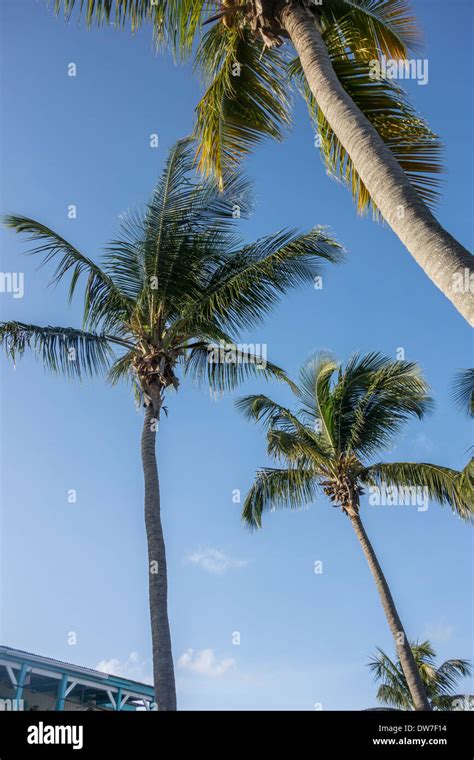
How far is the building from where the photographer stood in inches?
560

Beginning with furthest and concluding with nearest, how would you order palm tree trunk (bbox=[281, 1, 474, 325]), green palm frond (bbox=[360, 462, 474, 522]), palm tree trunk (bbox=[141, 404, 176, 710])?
1. green palm frond (bbox=[360, 462, 474, 522])
2. palm tree trunk (bbox=[141, 404, 176, 710])
3. palm tree trunk (bbox=[281, 1, 474, 325])

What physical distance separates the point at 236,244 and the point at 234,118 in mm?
2385

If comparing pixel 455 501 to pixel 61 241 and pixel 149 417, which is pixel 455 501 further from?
pixel 61 241

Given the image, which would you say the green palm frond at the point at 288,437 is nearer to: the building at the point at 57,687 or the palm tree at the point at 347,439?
the palm tree at the point at 347,439

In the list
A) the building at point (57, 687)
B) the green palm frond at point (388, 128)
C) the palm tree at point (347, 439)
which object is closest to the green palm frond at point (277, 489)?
the palm tree at point (347, 439)

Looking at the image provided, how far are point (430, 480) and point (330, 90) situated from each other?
11.3 meters

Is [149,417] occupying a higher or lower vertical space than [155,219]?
lower

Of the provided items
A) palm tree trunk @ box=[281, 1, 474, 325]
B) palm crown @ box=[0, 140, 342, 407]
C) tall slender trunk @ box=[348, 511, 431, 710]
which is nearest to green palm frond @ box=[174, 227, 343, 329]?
palm crown @ box=[0, 140, 342, 407]

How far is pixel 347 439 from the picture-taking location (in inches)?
640

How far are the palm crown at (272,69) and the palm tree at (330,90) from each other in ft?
0.04

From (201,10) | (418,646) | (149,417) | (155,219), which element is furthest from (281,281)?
(418,646)

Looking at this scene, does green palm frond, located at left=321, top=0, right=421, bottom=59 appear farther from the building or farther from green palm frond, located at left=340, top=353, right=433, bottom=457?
the building

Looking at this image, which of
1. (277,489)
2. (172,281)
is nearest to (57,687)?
(277,489)
